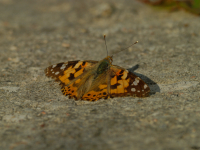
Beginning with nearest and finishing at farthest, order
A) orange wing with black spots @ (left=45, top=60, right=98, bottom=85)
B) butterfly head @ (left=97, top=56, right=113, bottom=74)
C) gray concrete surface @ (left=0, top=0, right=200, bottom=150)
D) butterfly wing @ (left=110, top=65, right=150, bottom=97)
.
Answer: gray concrete surface @ (left=0, top=0, right=200, bottom=150) < butterfly wing @ (left=110, top=65, right=150, bottom=97) < butterfly head @ (left=97, top=56, right=113, bottom=74) < orange wing with black spots @ (left=45, top=60, right=98, bottom=85)

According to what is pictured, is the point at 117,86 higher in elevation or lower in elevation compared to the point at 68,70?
lower

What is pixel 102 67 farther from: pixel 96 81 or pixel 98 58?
pixel 98 58

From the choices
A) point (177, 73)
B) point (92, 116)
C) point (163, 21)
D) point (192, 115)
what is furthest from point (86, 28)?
point (192, 115)

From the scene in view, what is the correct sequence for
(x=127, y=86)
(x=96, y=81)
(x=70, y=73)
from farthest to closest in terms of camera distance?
(x=70, y=73), (x=96, y=81), (x=127, y=86)

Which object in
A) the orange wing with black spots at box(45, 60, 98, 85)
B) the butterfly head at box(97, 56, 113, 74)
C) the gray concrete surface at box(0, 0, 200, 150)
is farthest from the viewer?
the orange wing with black spots at box(45, 60, 98, 85)

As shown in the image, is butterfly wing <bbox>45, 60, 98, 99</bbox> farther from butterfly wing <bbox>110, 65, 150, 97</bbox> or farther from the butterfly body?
butterfly wing <bbox>110, 65, 150, 97</bbox>

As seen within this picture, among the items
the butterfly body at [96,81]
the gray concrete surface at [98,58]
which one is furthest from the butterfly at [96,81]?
the gray concrete surface at [98,58]

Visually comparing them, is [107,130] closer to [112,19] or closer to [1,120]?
[1,120]

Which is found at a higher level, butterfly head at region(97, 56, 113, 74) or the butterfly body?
butterfly head at region(97, 56, 113, 74)

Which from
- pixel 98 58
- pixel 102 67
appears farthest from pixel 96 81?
pixel 98 58

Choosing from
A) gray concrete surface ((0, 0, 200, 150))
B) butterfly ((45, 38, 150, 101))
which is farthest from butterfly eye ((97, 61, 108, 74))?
gray concrete surface ((0, 0, 200, 150))
